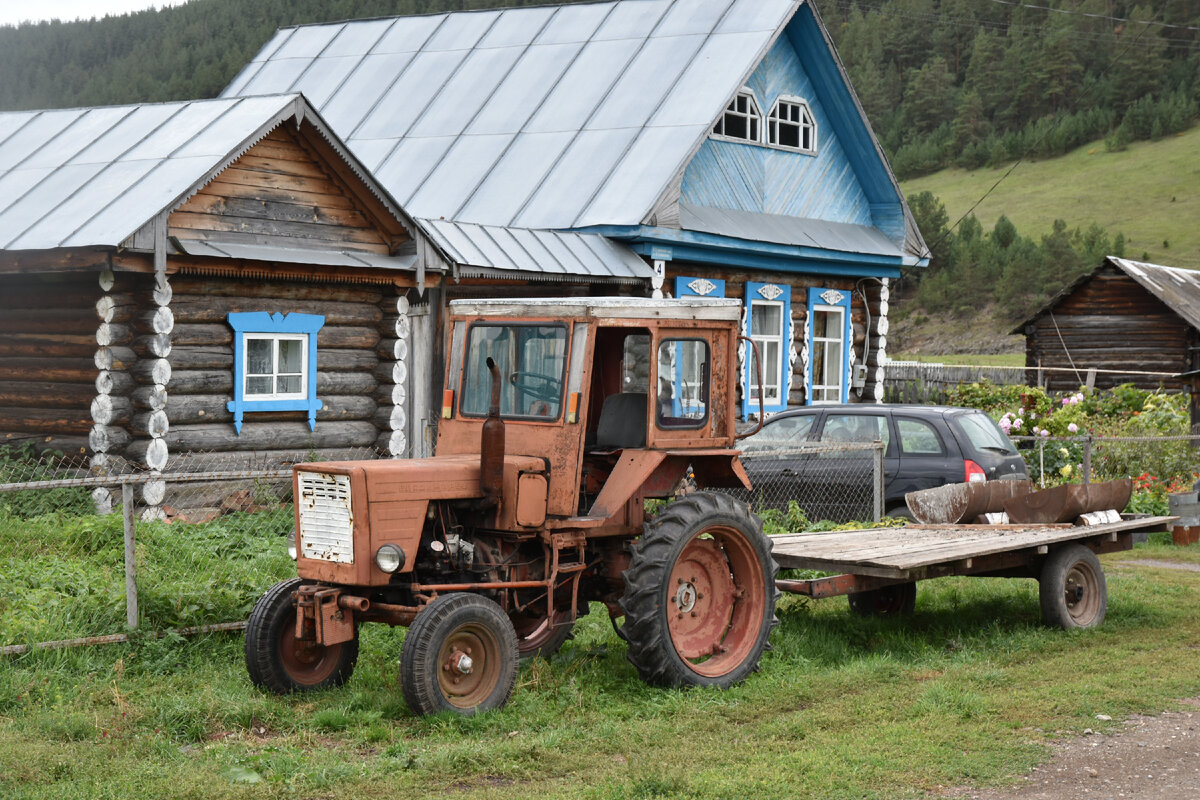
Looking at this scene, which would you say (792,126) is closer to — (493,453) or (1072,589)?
(1072,589)

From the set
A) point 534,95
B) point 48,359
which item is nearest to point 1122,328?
point 534,95

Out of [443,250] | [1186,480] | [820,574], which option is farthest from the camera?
[1186,480]

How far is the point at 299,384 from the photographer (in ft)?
45.8

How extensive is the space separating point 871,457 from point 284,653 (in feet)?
24.8

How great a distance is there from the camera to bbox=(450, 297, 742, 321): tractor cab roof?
7.59 m

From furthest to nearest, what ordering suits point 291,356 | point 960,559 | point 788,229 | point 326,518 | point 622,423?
point 788,229 → point 291,356 → point 960,559 → point 622,423 → point 326,518

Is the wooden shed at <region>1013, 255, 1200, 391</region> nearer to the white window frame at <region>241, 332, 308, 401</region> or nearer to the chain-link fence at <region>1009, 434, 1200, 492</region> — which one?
the chain-link fence at <region>1009, 434, 1200, 492</region>

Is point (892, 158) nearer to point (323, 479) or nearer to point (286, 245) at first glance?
point (286, 245)

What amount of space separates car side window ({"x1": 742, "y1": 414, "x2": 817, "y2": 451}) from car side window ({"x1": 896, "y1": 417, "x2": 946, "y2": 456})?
47.8 inches

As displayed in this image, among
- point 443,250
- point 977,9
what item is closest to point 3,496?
point 443,250

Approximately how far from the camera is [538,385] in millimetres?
7707

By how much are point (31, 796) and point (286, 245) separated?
8498mm

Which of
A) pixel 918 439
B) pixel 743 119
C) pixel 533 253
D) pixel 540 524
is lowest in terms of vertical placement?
pixel 540 524

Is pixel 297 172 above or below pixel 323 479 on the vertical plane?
above
